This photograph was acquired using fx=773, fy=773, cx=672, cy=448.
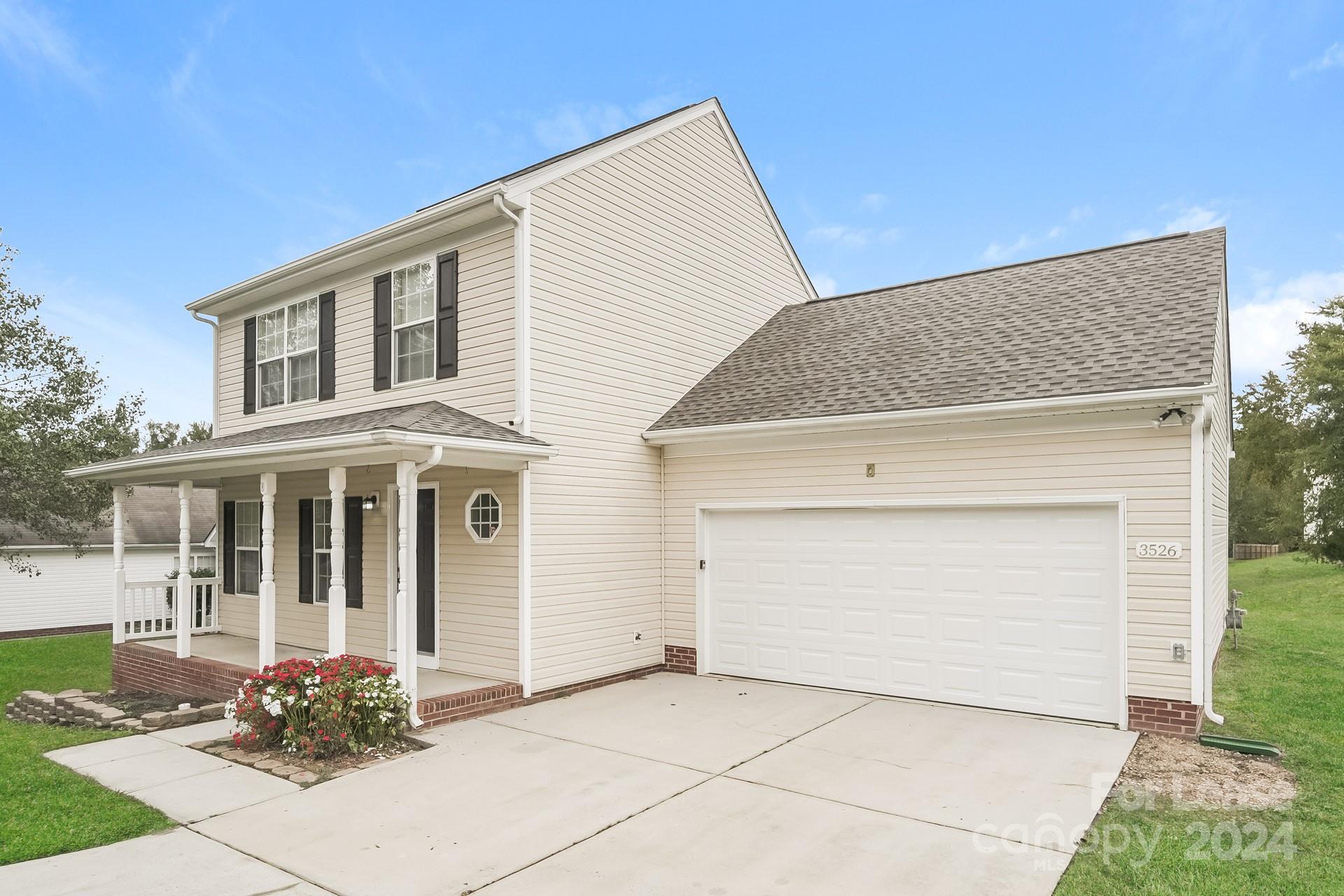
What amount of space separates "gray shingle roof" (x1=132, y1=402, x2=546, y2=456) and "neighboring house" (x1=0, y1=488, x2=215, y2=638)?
45.4ft

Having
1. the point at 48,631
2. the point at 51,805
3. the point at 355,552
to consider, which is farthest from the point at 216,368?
the point at 48,631

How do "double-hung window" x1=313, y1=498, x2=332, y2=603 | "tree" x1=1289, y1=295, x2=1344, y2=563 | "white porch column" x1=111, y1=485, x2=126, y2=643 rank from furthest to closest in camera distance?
"tree" x1=1289, y1=295, x2=1344, y2=563 < "double-hung window" x1=313, y1=498, x2=332, y2=603 < "white porch column" x1=111, y1=485, x2=126, y2=643

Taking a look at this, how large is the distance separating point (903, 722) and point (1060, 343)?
4327 millimetres

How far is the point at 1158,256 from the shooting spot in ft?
31.4

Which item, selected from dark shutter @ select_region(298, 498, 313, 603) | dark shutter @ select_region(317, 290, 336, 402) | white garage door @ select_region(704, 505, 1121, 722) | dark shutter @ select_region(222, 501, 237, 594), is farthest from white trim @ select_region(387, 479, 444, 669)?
dark shutter @ select_region(222, 501, 237, 594)

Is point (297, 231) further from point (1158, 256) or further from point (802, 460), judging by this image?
point (1158, 256)

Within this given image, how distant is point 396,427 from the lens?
6.90 metres

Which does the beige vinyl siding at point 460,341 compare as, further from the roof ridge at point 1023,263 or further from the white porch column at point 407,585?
the roof ridge at point 1023,263

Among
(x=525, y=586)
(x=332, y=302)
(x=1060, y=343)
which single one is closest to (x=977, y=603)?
(x=1060, y=343)

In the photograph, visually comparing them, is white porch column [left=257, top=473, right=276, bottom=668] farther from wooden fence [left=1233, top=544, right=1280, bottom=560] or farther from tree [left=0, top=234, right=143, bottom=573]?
wooden fence [left=1233, top=544, right=1280, bottom=560]

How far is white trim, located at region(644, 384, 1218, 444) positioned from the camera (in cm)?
674

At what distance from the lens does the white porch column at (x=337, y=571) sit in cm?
734

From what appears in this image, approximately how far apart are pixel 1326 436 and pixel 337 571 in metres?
29.4

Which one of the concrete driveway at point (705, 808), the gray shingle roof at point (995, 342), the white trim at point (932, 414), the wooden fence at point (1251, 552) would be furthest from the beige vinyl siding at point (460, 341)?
the wooden fence at point (1251, 552)
